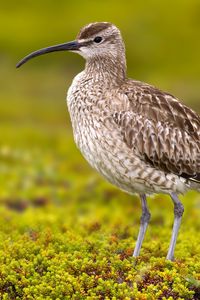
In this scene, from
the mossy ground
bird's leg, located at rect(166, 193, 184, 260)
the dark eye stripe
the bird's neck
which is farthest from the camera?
the dark eye stripe

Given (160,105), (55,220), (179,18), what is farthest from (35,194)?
(179,18)

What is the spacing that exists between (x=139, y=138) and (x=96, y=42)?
2.12m

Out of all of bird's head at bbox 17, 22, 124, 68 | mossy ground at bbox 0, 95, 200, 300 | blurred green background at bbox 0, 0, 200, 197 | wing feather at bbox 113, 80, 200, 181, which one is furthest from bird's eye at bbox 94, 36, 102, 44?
blurred green background at bbox 0, 0, 200, 197

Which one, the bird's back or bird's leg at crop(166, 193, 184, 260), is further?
bird's leg at crop(166, 193, 184, 260)

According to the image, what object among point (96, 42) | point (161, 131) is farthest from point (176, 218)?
point (96, 42)

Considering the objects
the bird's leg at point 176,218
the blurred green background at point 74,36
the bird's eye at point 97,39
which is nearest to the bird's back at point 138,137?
the bird's leg at point 176,218

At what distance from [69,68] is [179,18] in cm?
1174

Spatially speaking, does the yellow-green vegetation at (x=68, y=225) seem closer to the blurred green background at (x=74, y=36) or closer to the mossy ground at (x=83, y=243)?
the mossy ground at (x=83, y=243)

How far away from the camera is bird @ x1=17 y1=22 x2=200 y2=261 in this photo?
1083 centimetres

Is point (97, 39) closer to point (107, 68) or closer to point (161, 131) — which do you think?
point (107, 68)

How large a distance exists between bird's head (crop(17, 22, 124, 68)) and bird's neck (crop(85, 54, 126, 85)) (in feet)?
0.23

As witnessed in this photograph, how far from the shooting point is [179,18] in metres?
62.6

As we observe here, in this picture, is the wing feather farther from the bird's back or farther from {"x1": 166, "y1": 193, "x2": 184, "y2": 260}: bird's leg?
{"x1": 166, "y1": 193, "x2": 184, "y2": 260}: bird's leg

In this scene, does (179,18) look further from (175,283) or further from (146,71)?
(175,283)
